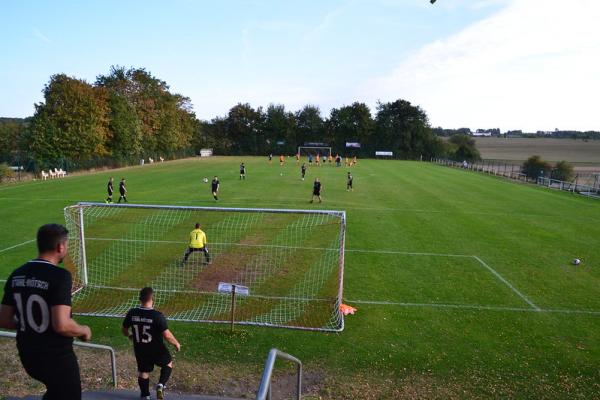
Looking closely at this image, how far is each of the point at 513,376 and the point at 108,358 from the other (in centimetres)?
762

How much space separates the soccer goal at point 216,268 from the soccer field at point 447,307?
2.55ft

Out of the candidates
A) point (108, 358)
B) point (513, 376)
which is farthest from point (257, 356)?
point (513, 376)

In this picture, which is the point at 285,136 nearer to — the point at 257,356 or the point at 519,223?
the point at 519,223

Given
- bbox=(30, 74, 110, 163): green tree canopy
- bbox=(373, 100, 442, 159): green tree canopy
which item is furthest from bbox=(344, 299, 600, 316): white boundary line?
bbox=(373, 100, 442, 159): green tree canopy

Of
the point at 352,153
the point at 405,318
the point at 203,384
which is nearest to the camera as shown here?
the point at 203,384

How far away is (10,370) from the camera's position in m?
7.71

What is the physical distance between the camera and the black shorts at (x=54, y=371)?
373 cm

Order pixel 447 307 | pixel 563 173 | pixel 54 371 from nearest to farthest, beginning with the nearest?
pixel 54 371 < pixel 447 307 < pixel 563 173

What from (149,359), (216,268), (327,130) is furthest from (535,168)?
(327,130)

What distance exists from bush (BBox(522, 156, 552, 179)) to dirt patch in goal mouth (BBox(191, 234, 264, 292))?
39.6 metres

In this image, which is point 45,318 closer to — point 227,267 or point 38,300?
point 38,300

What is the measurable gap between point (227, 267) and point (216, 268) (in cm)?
36

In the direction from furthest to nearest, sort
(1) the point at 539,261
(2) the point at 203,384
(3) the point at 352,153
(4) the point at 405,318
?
(3) the point at 352,153 → (1) the point at 539,261 → (4) the point at 405,318 → (2) the point at 203,384

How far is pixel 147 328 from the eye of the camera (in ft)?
19.6
